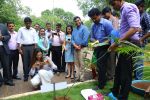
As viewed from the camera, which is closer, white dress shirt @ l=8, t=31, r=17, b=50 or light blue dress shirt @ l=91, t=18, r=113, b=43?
light blue dress shirt @ l=91, t=18, r=113, b=43

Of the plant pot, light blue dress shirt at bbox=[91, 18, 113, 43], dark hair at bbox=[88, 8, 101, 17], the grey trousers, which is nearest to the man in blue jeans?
the plant pot

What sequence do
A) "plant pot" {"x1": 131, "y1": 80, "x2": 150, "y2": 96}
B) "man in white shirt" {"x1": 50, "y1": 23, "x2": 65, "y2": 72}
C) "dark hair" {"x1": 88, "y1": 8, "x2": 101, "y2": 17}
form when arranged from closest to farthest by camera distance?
"plant pot" {"x1": 131, "y1": 80, "x2": 150, "y2": 96} → "dark hair" {"x1": 88, "y1": 8, "x2": 101, "y2": 17} → "man in white shirt" {"x1": 50, "y1": 23, "x2": 65, "y2": 72}

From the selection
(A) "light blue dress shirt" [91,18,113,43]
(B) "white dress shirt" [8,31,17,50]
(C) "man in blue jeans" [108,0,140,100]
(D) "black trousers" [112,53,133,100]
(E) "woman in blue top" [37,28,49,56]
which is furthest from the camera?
(E) "woman in blue top" [37,28,49,56]

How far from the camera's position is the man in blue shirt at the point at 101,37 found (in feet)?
19.2

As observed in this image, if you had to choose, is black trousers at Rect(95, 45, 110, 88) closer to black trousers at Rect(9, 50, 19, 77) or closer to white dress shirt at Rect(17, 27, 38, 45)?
white dress shirt at Rect(17, 27, 38, 45)

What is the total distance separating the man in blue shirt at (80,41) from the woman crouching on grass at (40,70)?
772mm

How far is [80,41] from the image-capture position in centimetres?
702

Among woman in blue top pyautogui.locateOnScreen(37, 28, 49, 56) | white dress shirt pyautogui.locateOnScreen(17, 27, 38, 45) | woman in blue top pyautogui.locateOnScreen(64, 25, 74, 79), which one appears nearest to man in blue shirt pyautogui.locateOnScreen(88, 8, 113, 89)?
woman in blue top pyautogui.locateOnScreen(64, 25, 74, 79)

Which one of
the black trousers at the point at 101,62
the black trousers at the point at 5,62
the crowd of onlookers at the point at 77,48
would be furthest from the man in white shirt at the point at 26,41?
the black trousers at the point at 101,62

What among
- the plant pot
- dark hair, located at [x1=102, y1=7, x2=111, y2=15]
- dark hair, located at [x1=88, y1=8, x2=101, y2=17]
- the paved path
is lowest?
the paved path

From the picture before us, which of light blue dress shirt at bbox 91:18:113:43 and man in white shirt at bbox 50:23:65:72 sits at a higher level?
light blue dress shirt at bbox 91:18:113:43

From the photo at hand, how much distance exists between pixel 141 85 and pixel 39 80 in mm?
2286

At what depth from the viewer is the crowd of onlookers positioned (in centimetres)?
469

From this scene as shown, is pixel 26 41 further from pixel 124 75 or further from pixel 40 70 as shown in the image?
pixel 124 75
